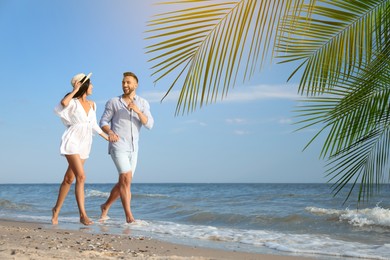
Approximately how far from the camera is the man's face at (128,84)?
20.8 feet

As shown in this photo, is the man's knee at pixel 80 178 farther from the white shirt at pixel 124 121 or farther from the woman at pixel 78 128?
the white shirt at pixel 124 121

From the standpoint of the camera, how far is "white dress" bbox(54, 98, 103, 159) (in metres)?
5.96

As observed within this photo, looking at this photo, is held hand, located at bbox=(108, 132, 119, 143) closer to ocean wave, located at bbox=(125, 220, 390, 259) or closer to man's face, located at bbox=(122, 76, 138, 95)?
man's face, located at bbox=(122, 76, 138, 95)

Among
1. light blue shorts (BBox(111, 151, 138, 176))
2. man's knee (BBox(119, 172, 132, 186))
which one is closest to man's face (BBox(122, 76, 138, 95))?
light blue shorts (BBox(111, 151, 138, 176))

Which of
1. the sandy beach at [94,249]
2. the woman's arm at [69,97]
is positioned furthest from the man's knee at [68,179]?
the woman's arm at [69,97]

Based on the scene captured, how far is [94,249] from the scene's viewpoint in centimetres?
414

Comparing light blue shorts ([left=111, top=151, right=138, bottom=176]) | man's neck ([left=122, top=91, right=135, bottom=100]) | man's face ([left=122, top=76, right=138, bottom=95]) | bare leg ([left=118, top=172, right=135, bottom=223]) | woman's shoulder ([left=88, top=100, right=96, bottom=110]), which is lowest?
bare leg ([left=118, top=172, right=135, bottom=223])

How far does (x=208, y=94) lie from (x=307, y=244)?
355 cm

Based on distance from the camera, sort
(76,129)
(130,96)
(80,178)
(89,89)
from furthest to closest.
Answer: (130,96), (89,89), (76,129), (80,178)

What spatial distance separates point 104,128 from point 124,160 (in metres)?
0.50

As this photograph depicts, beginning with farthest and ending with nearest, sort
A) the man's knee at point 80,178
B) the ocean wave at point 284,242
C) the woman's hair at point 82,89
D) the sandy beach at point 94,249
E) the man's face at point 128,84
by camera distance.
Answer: the man's face at point 128,84
the woman's hair at point 82,89
the man's knee at point 80,178
the ocean wave at point 284,242
the sandy beach at point 94,249

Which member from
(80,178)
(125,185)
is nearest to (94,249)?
(80,178)

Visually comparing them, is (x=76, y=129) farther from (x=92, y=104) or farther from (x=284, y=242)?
(x=284, y=242)

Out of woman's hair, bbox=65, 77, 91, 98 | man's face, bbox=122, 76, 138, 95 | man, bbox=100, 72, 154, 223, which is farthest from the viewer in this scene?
man's face, bbox=122, 76, 138, 95
